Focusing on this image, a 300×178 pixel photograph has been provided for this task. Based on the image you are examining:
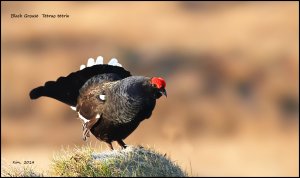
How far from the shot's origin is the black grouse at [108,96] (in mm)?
8367

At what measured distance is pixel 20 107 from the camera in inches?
758

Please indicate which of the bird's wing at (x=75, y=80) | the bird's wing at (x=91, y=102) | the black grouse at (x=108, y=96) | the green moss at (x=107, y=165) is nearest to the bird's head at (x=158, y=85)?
the black grouse at (x=108, y=96)

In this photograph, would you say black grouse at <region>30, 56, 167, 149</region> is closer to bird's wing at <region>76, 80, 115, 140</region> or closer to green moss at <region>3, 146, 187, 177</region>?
bird's wing at <region>76, 80, 115, 140</region>

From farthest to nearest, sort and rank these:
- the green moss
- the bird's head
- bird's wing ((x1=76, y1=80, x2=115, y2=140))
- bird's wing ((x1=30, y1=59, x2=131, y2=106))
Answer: bird's wing ((x1=30, y1=59, x2=131, y2=106)) → bird's wing ((x1=76, y1=80, x2=115, y2=140)) → the bird's head → the green moss

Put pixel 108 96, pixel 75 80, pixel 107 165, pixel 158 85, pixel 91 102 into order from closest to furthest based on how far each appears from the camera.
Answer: pixel 107 165 → pixel 158 85 → pixel 108 96 → pixel 91 102 → pixel 75 80

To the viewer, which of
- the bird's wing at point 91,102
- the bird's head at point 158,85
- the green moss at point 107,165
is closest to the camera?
the green moss at point 107,165

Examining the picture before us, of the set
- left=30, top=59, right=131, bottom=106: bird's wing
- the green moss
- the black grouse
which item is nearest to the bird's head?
the black grouse

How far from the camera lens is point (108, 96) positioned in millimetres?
8672

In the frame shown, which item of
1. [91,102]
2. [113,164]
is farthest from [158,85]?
[113,164]

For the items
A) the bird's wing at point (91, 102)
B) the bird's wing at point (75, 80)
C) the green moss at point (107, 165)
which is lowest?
the green moss at point (107, 165)

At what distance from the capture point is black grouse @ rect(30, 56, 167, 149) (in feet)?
27.5

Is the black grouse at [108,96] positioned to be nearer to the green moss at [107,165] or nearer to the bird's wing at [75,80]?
the bird's wing at [75,80]

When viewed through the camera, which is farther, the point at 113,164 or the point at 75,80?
the point at 75,80

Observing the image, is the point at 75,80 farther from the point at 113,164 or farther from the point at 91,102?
the point at 113,164
